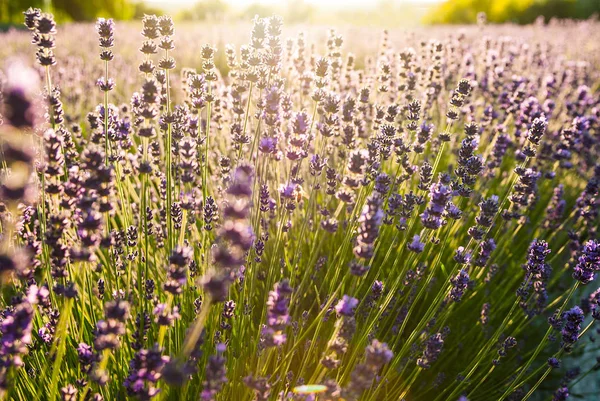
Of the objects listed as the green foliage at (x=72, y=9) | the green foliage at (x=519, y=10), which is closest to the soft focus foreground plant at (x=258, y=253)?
the green foliage at (x=519, y=10)

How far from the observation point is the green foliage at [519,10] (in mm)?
28688

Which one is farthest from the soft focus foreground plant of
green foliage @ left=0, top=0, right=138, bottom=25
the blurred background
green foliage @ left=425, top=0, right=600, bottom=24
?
green foliage @ left=0, top=0, right=138, bottom=25

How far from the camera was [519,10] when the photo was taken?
2948cm

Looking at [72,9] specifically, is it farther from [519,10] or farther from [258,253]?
[258,253]

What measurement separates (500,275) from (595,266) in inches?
64.8

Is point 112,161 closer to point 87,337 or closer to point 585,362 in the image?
point 87,337

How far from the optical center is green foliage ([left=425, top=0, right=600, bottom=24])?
28688 mm

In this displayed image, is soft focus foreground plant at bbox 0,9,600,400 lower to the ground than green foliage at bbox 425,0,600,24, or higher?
lower

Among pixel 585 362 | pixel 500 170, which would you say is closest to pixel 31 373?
pixel 585 362

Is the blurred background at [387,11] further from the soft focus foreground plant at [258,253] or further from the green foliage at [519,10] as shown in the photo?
the soft focus foreground plant at [258,253]

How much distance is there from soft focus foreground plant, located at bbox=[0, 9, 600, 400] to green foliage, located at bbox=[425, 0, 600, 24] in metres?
29.9

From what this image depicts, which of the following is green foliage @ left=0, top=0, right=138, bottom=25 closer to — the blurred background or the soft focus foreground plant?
the blurred background

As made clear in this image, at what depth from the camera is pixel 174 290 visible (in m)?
1.51

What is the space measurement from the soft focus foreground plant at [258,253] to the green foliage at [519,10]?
29.9 meters
